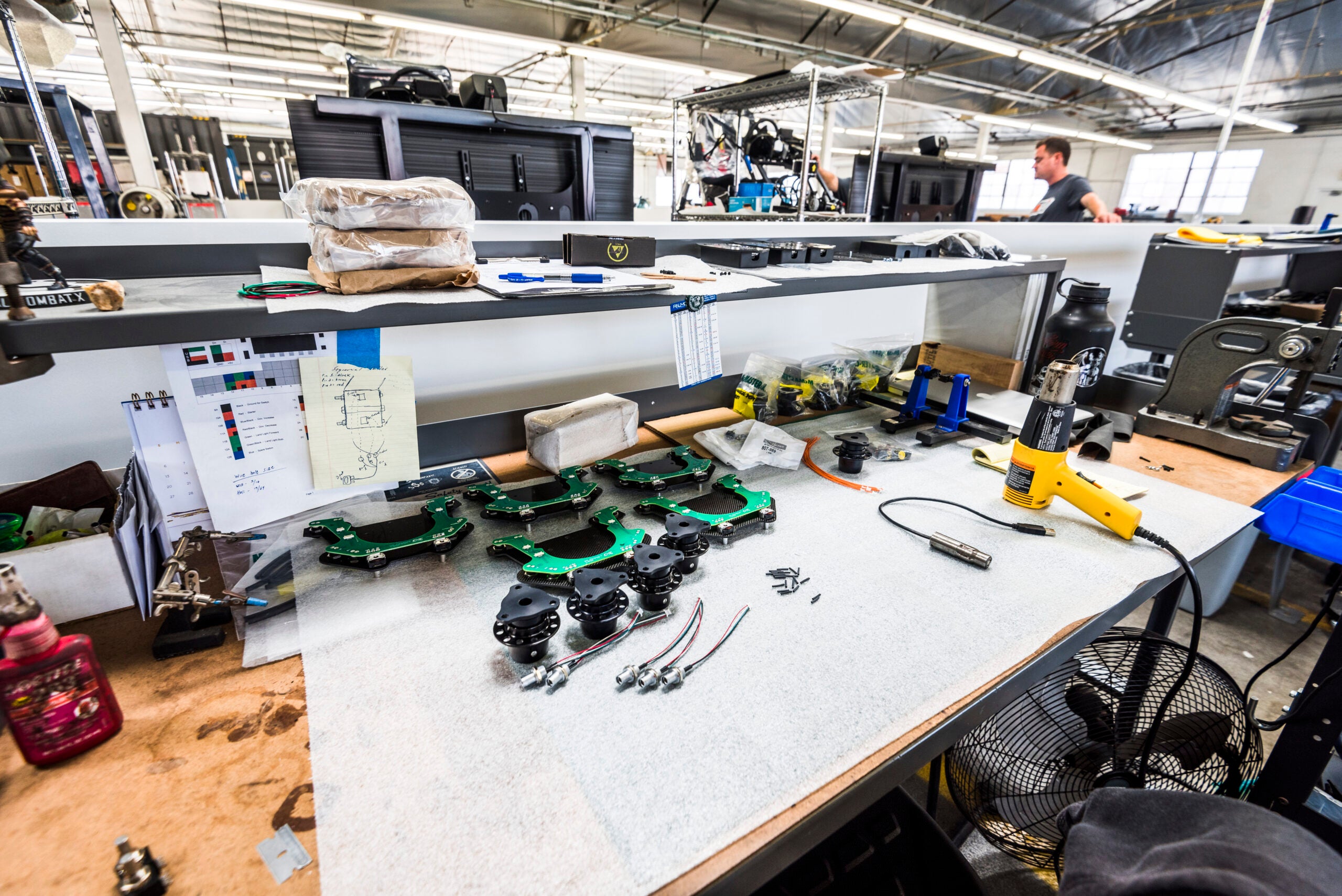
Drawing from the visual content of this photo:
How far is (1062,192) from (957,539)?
320 centimetres

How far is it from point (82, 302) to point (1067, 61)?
20.6 ft

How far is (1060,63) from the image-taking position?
4.59 meters

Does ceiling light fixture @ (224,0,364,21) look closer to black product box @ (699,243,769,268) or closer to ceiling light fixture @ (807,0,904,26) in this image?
ceiling light fixture @ (807,0,904,26)

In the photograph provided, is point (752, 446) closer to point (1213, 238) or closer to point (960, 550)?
point (960, 550)

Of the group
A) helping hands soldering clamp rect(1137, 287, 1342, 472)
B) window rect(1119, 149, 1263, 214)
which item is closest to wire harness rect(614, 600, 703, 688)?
helping hands soldering clamp rect(1137, 287, 1342, 472)

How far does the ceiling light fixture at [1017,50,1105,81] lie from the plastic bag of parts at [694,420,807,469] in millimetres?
4705

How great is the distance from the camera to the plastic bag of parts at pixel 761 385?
4.61ft

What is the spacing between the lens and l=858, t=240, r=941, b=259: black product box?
135cm

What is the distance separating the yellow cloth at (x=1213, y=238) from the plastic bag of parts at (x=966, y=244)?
1079 millimetres

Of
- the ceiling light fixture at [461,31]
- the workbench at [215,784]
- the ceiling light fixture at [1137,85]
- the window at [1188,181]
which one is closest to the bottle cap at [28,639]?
the workbench at [215,784]

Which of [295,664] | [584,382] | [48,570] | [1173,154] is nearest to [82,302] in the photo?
[48,570]

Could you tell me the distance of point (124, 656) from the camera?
66cm

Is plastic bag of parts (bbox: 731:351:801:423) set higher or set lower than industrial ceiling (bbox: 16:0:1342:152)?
lower

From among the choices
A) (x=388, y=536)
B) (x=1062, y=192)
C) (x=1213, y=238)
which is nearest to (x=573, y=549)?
(x=388, y=536)
